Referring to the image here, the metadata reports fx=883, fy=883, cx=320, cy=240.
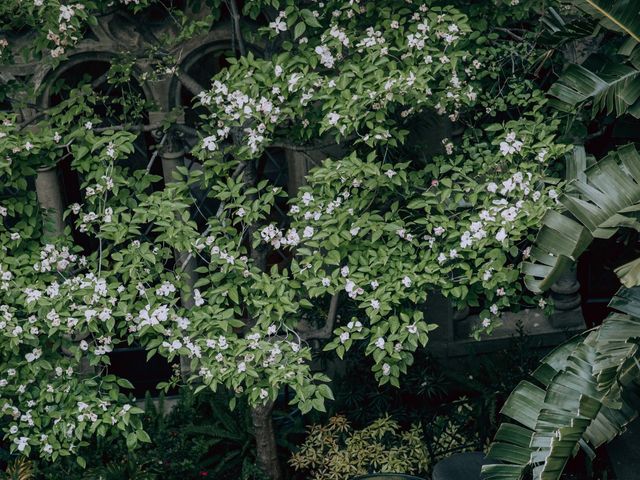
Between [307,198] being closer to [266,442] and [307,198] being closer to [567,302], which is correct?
[266,442]

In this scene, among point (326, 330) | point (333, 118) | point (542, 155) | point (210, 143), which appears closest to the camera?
point (333, 118)

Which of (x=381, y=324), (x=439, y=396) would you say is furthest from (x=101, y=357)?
(x=439, y=396)

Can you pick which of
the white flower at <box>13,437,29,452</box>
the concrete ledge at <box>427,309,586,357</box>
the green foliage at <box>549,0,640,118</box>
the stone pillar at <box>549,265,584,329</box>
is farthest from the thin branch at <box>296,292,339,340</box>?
the stone pillar at <box>549,265,584,329</box>

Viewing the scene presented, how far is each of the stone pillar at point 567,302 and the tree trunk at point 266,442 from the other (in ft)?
12.2

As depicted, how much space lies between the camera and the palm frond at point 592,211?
6.17 meters

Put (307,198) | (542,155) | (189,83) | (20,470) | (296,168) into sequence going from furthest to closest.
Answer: (296,168), (20,470), (189,83), (307,198), (542,155)

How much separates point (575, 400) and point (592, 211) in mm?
1413

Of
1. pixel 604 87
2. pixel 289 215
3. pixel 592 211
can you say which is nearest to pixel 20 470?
pixel 289 215

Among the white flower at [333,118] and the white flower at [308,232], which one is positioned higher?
the white flower at [333,118]

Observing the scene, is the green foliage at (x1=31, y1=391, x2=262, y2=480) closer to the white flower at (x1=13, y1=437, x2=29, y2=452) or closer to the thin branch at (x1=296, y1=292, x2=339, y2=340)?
the white flower at (x1=13, y1=437, x2=29, y2=452)

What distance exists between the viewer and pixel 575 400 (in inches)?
256

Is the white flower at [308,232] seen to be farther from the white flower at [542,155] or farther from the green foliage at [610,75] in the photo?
the green foliage at [610,75]

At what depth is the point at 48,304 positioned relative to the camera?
7129 mm

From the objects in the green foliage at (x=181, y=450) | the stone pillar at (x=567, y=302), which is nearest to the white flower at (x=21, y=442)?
the green foliage at (x=181, y=450)
